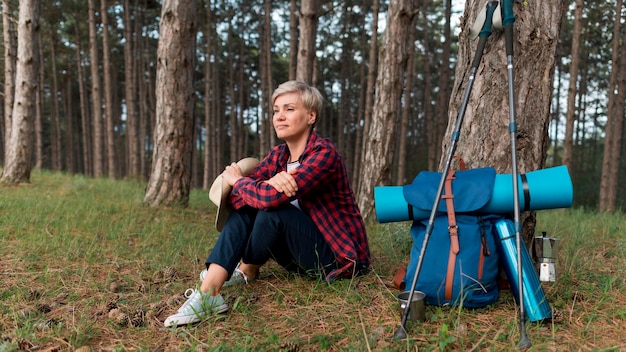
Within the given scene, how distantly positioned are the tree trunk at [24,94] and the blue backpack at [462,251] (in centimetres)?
806

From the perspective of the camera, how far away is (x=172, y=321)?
7.15 feet

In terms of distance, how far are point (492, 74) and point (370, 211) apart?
3.36 metres

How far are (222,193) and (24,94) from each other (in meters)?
7.11

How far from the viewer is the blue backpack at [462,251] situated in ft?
7.04

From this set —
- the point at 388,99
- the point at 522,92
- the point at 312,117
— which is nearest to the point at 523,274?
the point at 522,92

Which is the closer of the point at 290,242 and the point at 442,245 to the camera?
the point at 442,245

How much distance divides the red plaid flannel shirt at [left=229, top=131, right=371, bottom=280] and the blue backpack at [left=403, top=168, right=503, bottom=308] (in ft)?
1.73

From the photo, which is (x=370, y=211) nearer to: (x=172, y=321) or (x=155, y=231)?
(x=155, y=231)

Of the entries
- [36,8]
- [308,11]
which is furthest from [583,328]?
[36,8]

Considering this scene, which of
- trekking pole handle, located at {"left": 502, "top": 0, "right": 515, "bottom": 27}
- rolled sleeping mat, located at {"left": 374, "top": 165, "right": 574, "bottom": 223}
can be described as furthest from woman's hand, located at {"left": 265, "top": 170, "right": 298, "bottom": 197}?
trekking pole handle, located at {"left": 502, "top": 0, "right": 515, "bottom": 27}

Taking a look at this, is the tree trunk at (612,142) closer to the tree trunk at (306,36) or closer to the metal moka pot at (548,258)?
the tree trunk at (306,36)

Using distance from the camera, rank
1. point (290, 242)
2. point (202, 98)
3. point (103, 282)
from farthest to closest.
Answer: point (202, 98)
point (103, 282)
point (290, 242)

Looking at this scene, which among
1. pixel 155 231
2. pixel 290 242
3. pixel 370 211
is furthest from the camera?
pixel 370 211

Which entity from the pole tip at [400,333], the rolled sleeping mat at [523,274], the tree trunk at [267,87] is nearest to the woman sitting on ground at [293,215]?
the pole tip at [400,333]
